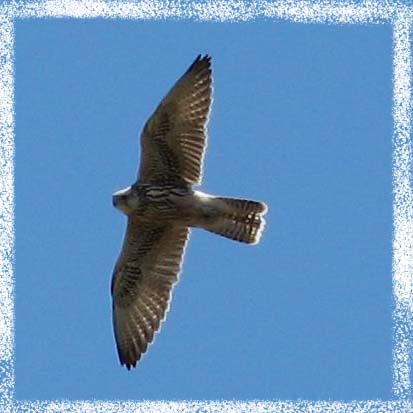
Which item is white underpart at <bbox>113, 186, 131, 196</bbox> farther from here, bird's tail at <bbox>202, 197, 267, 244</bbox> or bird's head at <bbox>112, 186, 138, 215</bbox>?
bird's tail at <bbox>202, 197, 267, 244</bbox>

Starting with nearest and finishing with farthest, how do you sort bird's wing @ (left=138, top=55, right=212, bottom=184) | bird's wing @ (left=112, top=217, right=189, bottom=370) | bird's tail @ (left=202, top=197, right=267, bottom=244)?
bird's tail @ (left=202, top=197, right=267, bottom=244) < bird's wing @ (left=138, top=55, right=212, bottom=184) < bird's wing @ (left=112, top=217, right=189, bottom=370)

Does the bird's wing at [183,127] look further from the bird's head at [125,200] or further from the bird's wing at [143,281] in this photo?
the bird's wing at [143,281]

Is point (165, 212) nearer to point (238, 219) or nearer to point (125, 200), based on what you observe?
point (125, 200)

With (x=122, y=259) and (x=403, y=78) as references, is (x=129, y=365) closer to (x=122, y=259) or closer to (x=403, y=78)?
(x=122, y=259)

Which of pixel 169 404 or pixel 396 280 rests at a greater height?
pixel 396 280

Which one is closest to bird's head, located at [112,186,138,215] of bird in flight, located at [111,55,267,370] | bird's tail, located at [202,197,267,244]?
bird in flight, located at [111,55,267,370]

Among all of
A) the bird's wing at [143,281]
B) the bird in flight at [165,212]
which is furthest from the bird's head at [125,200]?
the bird's wing at [143,281]

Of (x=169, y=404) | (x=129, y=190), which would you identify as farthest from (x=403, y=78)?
(x=169, y=404)
